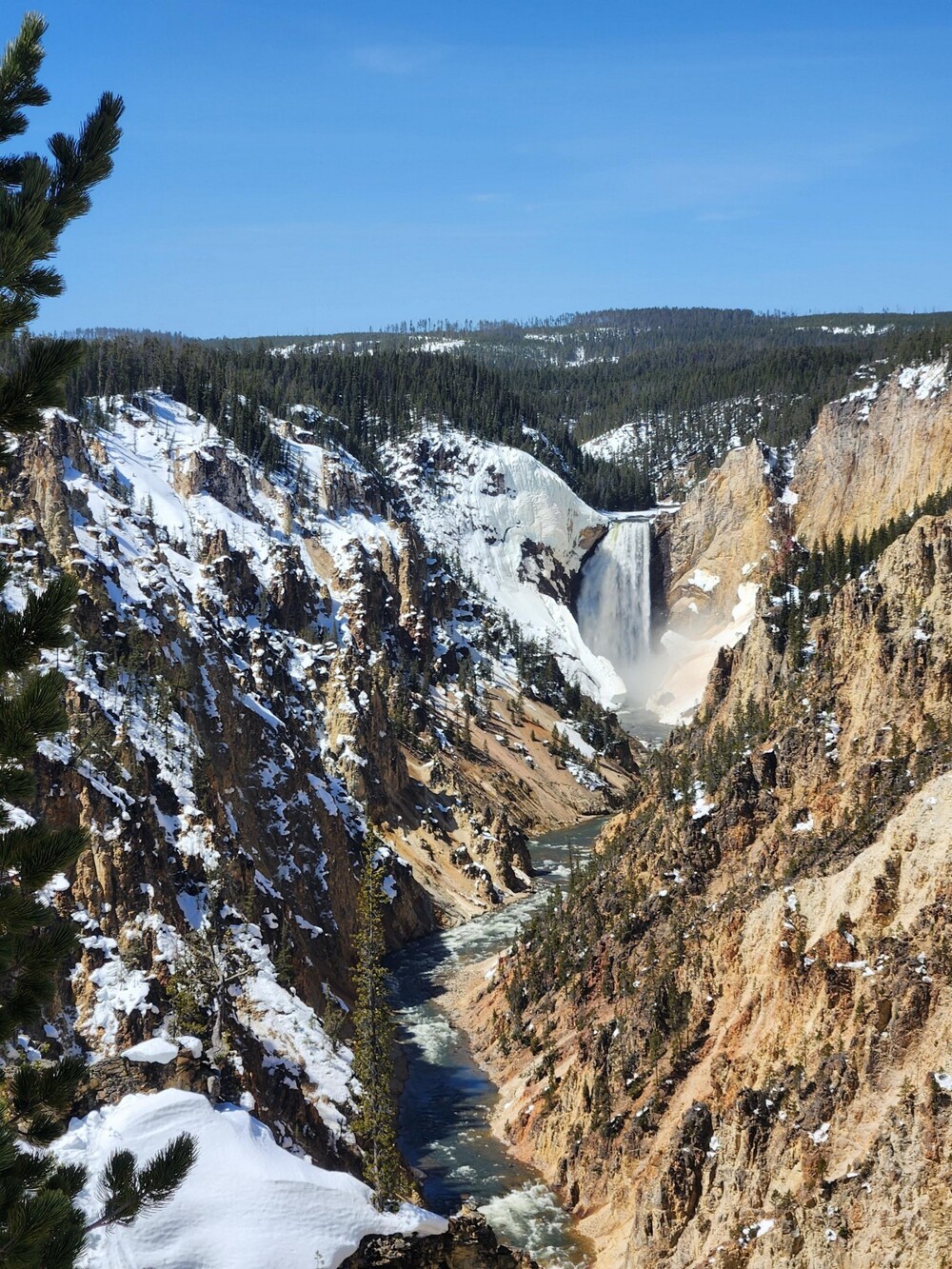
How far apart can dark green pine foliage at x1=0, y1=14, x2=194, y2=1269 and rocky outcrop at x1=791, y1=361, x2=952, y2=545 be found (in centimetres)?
10745

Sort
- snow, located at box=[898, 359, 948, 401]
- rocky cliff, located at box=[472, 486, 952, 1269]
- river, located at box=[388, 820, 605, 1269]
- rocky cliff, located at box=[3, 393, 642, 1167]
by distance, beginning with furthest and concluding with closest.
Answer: snow, located at box=[898, 359, 948, 401] → rocky cliff, located at box=[3, 393, 642, 1167] → river, located at box=[388, 820, 605, 1269] → rocky cliff, located at box=[472, 486, 952, 1269]

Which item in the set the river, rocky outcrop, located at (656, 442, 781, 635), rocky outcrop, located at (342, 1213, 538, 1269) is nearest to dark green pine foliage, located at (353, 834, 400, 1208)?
the river

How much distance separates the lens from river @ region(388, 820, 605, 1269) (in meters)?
40.1

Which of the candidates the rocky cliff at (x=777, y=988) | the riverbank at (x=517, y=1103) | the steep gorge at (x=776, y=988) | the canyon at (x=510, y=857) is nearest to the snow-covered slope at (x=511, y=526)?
the canyon at (x=510, y=857)

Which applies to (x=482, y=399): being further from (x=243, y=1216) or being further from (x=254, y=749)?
(x=243, y=1216)

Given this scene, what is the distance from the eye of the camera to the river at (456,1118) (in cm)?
4009

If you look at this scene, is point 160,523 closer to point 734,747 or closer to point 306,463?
point 306,463

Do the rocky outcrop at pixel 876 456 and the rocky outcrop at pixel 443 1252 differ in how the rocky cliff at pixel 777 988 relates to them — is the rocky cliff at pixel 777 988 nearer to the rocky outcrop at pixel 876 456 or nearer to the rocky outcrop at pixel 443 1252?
the rocky outcrop at pixel 443 1252

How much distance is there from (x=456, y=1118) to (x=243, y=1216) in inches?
1108

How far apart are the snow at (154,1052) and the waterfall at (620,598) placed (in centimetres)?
10774

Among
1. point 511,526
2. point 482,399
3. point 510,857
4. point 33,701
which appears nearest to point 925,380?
point 511,526

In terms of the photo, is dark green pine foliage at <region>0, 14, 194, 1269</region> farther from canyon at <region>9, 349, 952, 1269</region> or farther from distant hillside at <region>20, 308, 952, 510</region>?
distant hillside at <region>20, 308, 952, 510</region>

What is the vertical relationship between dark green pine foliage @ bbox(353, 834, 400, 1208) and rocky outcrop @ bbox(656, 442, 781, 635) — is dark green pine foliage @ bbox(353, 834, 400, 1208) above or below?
below

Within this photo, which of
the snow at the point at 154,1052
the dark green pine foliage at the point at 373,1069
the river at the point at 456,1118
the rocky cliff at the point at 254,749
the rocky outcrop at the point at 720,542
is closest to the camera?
the snow at the point at 154,1052
